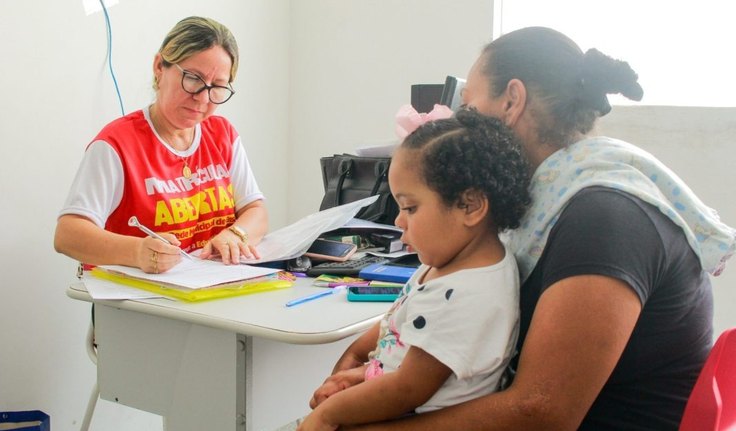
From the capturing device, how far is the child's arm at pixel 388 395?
95 centimetres

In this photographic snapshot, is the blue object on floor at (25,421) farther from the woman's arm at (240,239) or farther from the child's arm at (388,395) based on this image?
the child's arm at (388,395)

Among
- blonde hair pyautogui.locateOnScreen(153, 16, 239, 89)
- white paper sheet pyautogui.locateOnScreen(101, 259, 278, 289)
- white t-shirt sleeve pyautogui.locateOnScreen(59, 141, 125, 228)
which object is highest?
blonde hair pyautogui.locateOnScreen(153, 16, 239, 89)

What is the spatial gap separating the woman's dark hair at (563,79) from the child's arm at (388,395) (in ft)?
1.30

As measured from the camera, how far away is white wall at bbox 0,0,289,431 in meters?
2.06

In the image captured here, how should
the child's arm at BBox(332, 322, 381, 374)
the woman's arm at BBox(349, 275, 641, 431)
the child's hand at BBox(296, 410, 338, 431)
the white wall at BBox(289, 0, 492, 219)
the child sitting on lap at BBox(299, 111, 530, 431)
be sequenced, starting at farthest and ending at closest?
the white wall at BBox(289, 0, 492, 219), the child's arm at BBox(332, 322, 381, 374), the child's hand at BBox(296, 410, 338, 431), the child sitting on lap at BBox(299, 111, 530, 431), the woman's arm at BBox(349, 275, 641, 431)

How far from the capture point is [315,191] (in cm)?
342

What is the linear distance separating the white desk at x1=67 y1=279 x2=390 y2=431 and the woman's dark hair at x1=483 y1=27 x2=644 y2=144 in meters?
0.51

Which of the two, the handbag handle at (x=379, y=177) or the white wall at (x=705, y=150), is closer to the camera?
the handbag handle at (x=379, y=177)

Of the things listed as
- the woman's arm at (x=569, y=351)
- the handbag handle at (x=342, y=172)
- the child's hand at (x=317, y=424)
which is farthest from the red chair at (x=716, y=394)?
the handbag handle at (x=342, y=172)

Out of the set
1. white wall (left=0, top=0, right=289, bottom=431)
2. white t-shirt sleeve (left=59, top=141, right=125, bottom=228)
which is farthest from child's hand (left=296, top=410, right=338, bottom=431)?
white wall (left=0, top=0, right=289, bottom=431)

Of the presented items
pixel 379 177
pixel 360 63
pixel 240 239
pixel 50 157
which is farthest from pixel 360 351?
pixel 360 63

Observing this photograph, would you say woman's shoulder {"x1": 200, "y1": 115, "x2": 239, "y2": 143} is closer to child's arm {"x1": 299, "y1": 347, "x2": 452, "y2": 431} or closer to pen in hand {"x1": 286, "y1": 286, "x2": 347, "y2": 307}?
pen in hand {"x1": 286, "y1": 286, "x2": 347, "y2": 307}

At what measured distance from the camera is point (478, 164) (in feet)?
3.26

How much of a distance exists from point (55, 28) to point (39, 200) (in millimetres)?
533
